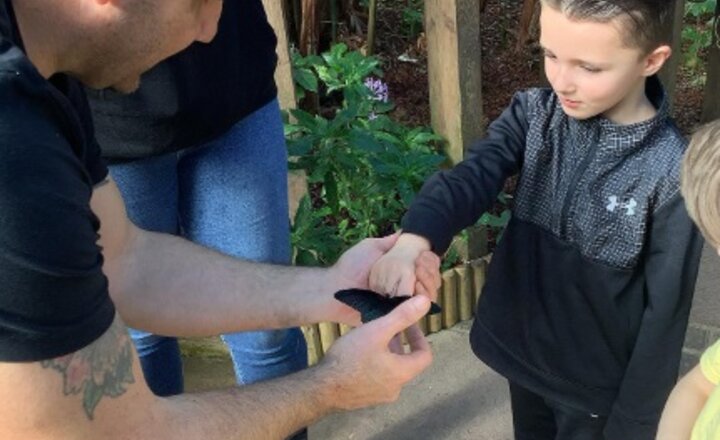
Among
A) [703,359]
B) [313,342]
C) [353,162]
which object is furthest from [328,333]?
[703,359]

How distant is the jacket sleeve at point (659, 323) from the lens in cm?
200

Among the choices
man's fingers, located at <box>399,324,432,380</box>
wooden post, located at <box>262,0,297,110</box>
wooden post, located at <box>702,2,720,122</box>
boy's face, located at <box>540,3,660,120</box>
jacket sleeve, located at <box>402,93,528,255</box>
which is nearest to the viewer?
man's fingers, located at <box>399,324,432,380</box>

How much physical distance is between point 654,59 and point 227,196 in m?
1.00

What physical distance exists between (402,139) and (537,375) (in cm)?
126

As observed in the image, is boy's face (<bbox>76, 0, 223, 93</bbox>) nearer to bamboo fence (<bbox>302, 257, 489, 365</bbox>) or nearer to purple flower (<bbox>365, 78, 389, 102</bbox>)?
bamboo fence (<bbox>302, 257, 489, 365</bbox>)

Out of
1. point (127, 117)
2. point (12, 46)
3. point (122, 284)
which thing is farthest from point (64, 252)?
point (127, 117)

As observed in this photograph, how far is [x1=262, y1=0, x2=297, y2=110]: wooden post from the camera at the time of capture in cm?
296

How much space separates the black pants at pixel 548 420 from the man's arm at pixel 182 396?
0.49 m

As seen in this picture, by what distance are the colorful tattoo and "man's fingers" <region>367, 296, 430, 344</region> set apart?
1.59 ft

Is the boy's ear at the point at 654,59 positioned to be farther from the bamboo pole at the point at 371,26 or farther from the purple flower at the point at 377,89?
the bamboo pole at the point at 371,26

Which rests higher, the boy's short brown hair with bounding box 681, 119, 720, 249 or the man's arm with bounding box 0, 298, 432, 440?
the boy's short brown hair with bounding box 681, 119, 720, 249

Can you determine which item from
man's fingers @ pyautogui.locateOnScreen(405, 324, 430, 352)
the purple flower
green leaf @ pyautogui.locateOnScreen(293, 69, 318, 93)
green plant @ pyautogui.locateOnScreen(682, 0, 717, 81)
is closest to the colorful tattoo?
man's fingers @ pyautogui.locateOnScreen(405, 324, 430, 352)

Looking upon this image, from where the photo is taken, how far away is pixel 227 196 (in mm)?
2393

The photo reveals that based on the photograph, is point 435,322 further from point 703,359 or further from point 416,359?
point 703,359
